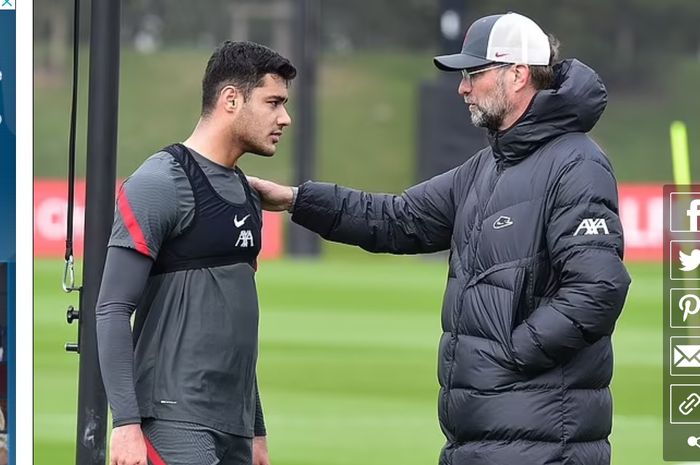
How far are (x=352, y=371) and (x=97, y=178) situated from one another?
8.75m

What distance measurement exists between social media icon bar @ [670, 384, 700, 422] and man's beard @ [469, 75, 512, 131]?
21.5ft

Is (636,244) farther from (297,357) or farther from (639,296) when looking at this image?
(297,357)

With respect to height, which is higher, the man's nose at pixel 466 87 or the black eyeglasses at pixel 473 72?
the black eyeglasses at pixel 473 72

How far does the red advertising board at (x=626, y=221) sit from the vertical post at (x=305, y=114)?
1023mm

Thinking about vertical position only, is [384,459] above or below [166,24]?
below

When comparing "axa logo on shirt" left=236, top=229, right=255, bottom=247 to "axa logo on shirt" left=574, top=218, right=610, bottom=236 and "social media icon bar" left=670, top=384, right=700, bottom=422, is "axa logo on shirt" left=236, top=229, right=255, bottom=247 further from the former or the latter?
"social media icon bar" left=670, top=384, right=700, bottom=422

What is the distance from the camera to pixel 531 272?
4.49 metres

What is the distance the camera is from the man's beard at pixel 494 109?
4711mm

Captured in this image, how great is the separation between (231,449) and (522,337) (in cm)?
99

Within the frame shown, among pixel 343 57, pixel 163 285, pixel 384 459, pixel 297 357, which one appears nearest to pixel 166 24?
pixel 343 57

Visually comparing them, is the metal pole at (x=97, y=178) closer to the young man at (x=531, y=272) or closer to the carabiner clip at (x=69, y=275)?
the carabiner clip at (x=69, y=275)

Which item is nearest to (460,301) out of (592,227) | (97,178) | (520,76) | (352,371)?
(592,227)

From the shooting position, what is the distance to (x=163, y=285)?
438cm

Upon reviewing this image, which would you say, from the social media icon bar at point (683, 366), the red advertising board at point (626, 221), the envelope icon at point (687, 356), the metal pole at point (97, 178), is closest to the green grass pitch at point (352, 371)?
the social media icon bar at point (683, 366)
